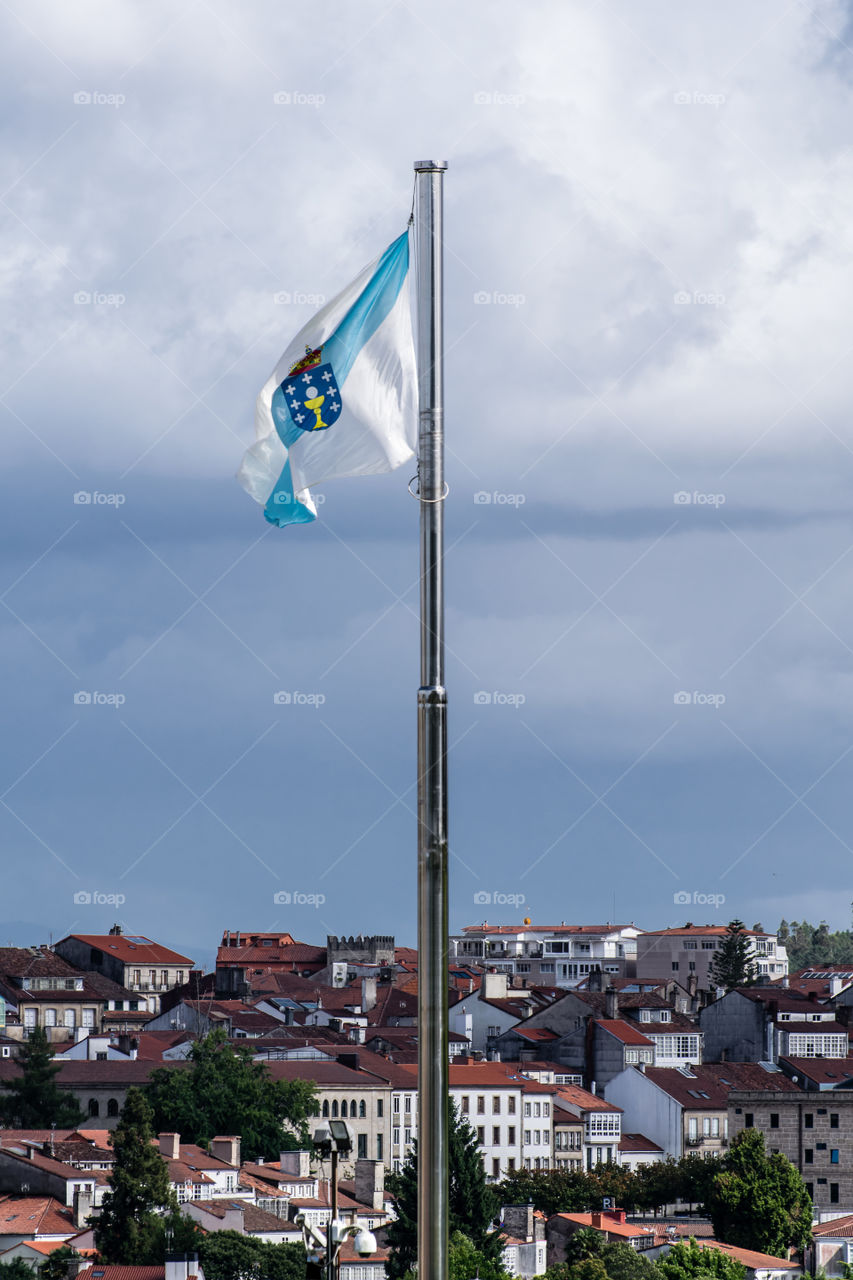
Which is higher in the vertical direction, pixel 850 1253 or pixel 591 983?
pixel 591 983

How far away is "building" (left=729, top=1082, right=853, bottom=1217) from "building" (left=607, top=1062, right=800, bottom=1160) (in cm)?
37

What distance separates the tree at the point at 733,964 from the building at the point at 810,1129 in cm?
3773

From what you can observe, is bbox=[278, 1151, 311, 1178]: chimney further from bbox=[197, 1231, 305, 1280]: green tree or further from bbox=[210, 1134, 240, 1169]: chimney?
bbox=[197, 1231, 305, 1280]: green tree

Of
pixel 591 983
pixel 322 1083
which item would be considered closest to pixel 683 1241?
pixel 322 1083

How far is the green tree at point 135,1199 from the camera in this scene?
43.7 metres

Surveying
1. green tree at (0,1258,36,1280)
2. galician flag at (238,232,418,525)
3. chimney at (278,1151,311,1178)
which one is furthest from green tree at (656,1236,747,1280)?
galician flag at (238,232,418,525)

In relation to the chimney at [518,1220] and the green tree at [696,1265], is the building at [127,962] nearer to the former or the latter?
the chimney at [518,1220]

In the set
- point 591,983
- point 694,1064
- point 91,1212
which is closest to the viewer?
point 91,1212

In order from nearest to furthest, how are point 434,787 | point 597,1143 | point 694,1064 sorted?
point 434,787 < point 597,1143 < point 694,1064

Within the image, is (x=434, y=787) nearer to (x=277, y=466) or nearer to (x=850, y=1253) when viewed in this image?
(x=277, y=466)

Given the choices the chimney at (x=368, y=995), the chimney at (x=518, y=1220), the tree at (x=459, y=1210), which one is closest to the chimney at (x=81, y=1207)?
the tree at (x=459, y=1210)

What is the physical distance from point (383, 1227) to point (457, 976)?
Answer: 51968 mm

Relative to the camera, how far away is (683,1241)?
4309cm

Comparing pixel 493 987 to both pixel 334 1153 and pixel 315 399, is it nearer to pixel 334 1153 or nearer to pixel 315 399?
pixel 334 1153
